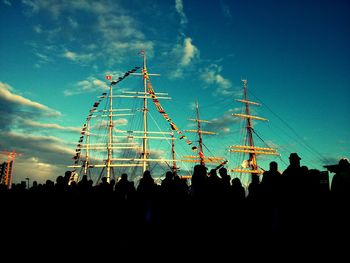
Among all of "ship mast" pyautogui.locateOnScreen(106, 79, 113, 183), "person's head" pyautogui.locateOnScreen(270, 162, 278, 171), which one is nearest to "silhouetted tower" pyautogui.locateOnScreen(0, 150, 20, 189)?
"ship mast" pyautogui.locateOnScreen(106, 79, 113, 183)

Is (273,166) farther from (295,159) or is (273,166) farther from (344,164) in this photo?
(344,164)

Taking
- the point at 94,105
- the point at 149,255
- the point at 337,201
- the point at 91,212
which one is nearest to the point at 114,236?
the point at 91,212

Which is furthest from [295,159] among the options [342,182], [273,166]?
[342,182]

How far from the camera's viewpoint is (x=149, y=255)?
7824mm

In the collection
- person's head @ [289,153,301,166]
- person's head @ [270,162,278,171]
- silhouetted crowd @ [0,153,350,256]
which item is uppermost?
person's head @ [289,153,301,166]

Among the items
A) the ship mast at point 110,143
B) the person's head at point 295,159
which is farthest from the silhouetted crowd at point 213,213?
the ship mast at point 110,143

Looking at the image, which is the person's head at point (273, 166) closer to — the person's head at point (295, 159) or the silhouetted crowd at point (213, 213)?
the silhouetted crowd at point (213, 213)

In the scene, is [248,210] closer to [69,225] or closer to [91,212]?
[91,212]

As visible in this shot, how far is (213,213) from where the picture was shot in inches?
Answer: 328

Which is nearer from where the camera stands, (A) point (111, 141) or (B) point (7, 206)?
(B) point (7, 206)

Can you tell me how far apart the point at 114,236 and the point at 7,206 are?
6.67 metres

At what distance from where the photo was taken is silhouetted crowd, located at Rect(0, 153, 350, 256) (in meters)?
7.46

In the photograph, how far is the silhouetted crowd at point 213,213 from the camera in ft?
24.5

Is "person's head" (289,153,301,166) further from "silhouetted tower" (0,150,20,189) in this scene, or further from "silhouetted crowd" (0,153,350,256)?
"silhouetted tower" (0,150,20,189)
